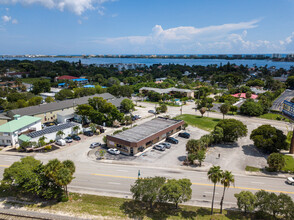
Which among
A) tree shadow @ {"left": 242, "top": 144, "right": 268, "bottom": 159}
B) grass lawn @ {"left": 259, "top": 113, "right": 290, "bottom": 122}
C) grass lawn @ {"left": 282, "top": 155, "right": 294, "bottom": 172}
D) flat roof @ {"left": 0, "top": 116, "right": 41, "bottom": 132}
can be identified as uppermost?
flat roof @ {"left": 0, "top": 116, "right": 41, "bottom": 132}

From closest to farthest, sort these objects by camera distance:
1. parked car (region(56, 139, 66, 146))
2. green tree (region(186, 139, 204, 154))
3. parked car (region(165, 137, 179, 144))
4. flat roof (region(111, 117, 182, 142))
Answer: green tree (region(186, 139, 204, 154)), flat roof (region(111, 117, 182, 142)), parked car (region(56, 139, 66, 146)), parked car (region(165, 137, 179, 144))

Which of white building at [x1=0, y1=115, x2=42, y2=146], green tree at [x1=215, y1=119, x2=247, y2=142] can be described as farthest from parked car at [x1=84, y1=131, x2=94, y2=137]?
green tree at [x1=215, y1=119, x2=247, y2=142]

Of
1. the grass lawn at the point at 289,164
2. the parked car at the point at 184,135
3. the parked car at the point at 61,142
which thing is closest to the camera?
the grass lawn at the point at 289,164

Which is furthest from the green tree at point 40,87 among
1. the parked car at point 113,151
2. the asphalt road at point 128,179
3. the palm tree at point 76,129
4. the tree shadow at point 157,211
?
the tree shadow at point 157,211

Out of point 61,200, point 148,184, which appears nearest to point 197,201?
point 148,184

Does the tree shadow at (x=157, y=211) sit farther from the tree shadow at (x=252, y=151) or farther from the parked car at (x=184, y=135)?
the parked car at (x=184, y=135)

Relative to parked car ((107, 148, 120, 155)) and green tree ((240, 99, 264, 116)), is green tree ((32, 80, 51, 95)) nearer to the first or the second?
parked car ((107, 148, 120, 155))
